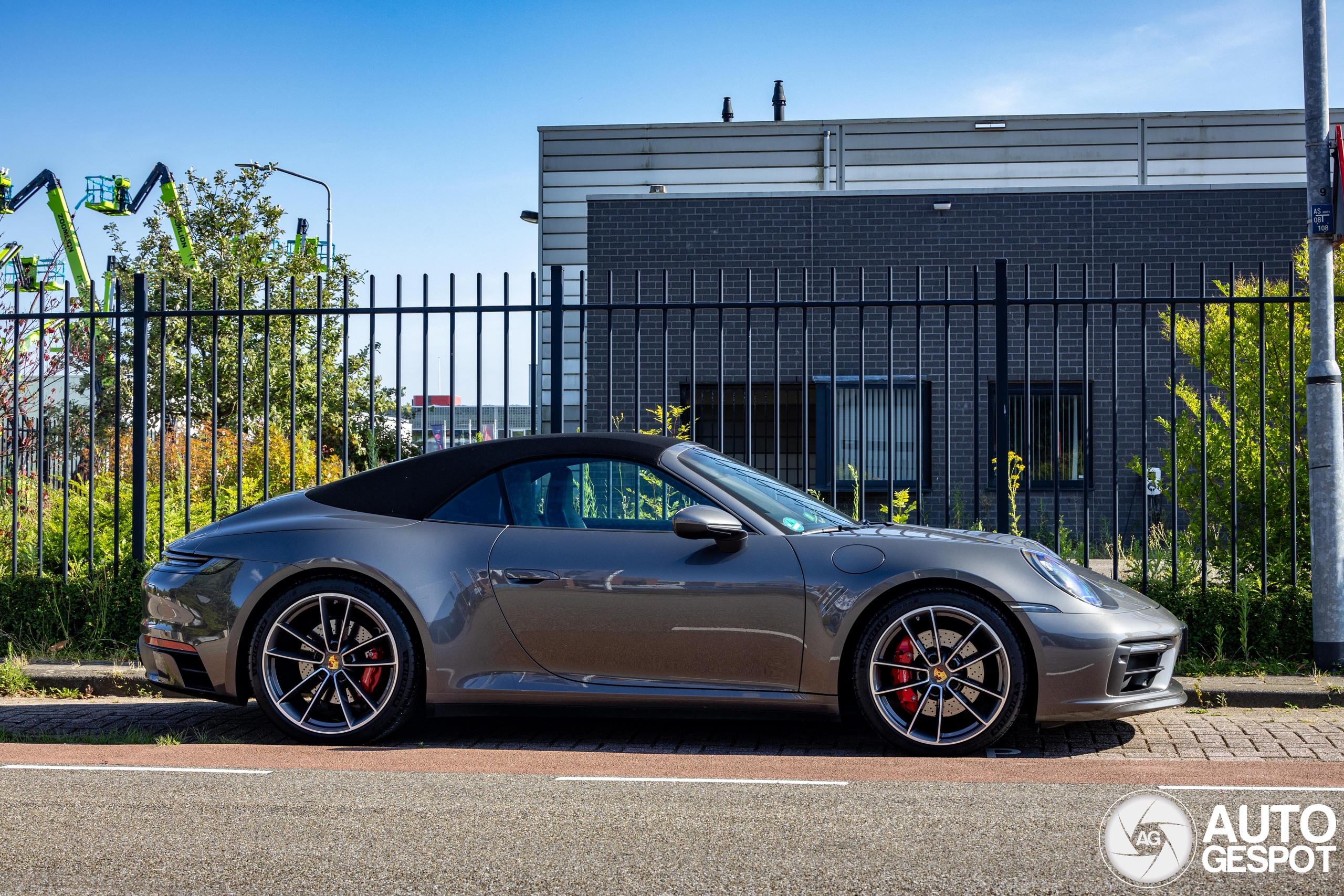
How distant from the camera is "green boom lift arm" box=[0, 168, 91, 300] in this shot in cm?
3048

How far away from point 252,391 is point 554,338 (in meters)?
15.3

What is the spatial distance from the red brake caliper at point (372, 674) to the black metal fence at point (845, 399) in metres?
2.12

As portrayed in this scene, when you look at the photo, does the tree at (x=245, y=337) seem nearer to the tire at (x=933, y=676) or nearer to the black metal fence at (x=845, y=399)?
the black metal fence at (x=845, y=399)

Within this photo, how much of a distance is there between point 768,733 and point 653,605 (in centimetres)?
108

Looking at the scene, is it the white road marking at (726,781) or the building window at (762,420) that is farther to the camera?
the building window at (762,420)

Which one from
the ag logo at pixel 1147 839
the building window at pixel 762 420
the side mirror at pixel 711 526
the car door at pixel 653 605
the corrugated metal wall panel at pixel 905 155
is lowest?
the ag logo at pixel 1147 839

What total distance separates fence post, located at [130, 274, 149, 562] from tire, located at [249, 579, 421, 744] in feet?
10.5

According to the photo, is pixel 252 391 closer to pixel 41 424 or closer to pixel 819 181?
pixel 819 181

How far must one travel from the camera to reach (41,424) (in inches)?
314

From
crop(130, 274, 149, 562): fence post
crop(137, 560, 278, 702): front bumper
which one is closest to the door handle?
crop(137, 560, 278, 702): front bumper

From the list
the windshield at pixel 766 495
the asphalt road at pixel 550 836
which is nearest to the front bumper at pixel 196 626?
the asphalt road at pixel 550 836

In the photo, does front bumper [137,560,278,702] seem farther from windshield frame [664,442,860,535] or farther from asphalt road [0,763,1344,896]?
windshield frame [664,442,860,535]

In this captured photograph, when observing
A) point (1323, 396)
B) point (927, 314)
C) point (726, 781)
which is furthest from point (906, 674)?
point (927, 314)

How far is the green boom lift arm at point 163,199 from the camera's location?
2373 centimetres
